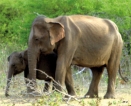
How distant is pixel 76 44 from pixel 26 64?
54.5 inches

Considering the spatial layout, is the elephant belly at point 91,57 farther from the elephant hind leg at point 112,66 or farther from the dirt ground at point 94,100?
the dirt ground at point 94,100

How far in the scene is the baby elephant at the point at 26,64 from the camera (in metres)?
11.8

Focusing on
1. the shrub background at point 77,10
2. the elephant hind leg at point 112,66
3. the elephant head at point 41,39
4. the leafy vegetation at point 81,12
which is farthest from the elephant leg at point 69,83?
the shrub background at point 77,10

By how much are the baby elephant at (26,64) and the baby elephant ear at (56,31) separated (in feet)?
1.56

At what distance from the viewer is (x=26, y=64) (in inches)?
480

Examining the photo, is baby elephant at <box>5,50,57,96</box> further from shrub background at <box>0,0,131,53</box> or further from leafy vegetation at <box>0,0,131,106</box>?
shrub background at <box>0,0,131,53</box>

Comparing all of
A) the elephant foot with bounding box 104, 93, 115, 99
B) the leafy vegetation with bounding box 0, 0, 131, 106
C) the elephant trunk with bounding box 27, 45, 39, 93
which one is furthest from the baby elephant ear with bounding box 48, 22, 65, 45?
the leafy vegetation with bounding box 0, 0, 131, 106

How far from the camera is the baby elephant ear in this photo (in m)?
11.2

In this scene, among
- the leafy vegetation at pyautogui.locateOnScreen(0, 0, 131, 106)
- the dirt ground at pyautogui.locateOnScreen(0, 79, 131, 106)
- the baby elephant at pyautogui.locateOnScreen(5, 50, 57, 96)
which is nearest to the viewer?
the dirt ground at pyautogui.locateOnScreen(0, 79, 131, 106)

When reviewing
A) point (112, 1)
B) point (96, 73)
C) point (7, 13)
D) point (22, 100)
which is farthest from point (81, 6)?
point (7, 13)

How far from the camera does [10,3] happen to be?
98.0 ft

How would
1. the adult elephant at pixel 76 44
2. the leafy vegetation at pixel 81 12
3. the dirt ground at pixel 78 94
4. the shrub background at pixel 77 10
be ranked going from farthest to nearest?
1. the shrub background at pixel 77 10
2. the leafy vegetation at pixel 81 12
3. the adult elephant at pixel 76 44
4. the dirt ground at pixel 78 94

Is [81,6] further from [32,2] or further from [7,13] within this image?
[7,13]

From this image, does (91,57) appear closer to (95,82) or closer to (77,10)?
(95,82)
